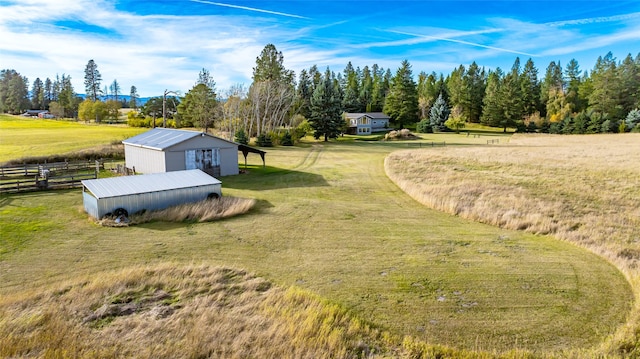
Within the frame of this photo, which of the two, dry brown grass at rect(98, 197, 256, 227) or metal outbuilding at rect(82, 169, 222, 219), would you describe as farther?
metal outbuilding at rect(82, 169, 222, 219)

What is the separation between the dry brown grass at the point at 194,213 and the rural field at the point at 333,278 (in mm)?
530

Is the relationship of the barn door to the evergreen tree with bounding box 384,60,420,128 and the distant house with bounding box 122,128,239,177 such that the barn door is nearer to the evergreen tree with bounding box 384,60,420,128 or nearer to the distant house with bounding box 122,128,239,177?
the distant house with bounding box 122,128,239,177

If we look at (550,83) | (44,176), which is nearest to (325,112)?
(44,176)

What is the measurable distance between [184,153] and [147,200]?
9.61 m

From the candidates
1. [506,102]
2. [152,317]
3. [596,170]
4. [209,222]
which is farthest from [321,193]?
[506,102]

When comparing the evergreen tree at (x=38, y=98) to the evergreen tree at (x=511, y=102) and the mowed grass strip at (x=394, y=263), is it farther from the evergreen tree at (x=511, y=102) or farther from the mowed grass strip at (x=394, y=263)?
the evergreen tree at (x=511, y=102)

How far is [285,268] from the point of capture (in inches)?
472

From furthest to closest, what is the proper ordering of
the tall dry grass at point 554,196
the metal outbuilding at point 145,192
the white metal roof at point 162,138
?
the white metal roof at point 162,138
the metal outbuilding at point 145,192
the tall dry grass at point 554,196

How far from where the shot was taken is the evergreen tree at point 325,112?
56.6 meters

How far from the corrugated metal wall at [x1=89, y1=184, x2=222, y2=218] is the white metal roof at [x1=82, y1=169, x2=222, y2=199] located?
0.18 meters

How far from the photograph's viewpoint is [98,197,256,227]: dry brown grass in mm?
16456

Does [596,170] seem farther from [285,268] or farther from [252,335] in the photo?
[252,335]

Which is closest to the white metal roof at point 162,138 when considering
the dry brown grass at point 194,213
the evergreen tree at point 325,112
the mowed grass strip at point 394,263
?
the mowed grass strip at point 394,263

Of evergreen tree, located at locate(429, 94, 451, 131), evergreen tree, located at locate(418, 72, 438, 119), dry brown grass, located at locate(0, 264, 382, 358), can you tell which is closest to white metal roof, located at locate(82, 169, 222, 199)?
dry brown grass, located at locate(0, 264, 382, 358)
